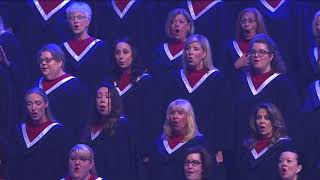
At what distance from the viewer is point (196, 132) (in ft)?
29.0

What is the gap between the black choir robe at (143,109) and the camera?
9.05 m

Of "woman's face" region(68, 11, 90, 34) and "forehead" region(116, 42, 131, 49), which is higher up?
"woman's face" region(68, 11, 90, 34)

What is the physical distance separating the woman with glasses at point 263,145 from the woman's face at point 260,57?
14.5 inches

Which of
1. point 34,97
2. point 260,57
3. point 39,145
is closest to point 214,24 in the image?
point 260,57

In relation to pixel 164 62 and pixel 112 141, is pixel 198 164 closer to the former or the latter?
pixel 112 141

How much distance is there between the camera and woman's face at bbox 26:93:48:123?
895cm

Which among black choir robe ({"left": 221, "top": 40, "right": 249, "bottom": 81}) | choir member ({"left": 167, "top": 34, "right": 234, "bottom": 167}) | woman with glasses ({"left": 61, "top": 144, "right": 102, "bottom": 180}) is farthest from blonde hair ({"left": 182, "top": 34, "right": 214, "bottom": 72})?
woman with glasses ({"left": 61, "top": 144, "right": 102, "bottom": 180})

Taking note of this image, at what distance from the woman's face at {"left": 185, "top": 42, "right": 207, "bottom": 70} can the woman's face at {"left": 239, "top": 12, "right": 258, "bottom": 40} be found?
39cm

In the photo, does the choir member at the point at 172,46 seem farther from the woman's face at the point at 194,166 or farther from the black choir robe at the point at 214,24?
the woman's face at the point at 194,166

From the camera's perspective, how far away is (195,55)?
9016 mm

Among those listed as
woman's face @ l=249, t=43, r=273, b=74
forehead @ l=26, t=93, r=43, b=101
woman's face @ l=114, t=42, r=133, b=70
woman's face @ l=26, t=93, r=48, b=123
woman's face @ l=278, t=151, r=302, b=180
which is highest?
woman's face @ l=114, t=42, r=133, b=70

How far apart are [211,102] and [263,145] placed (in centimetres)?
55

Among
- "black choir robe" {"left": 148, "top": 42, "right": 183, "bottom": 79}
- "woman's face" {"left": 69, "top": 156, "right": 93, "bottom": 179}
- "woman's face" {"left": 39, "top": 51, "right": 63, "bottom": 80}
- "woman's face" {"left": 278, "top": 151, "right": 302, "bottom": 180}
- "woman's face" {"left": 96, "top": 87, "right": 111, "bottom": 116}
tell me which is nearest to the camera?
"woman's face" {"left": 278, "top": 151, "right": 302, "bottom": 180}

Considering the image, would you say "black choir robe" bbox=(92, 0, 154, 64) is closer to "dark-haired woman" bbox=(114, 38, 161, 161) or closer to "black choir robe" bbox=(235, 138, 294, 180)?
"dark-haired woman" bbox=(114, 38, 161, 161)
